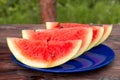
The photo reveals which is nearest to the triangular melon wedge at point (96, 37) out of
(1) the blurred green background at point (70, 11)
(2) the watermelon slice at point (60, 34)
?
(2) the watermelon slice at point (60, 34)

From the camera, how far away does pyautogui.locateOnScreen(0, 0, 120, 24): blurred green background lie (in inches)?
129

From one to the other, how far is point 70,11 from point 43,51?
2.17 metres

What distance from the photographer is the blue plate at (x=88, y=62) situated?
112 cm

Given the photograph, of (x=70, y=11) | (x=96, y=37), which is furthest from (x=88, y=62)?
(x=70, y=11)

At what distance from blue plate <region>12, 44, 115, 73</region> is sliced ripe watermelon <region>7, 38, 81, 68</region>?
2 centimetres

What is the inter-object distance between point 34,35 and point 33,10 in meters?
2.20

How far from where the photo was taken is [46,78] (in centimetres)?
113

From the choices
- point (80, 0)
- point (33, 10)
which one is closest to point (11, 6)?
point (33, 10)

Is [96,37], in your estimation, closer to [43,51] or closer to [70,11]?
[43,51]

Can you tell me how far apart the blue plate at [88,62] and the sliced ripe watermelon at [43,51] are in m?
→ 0.02

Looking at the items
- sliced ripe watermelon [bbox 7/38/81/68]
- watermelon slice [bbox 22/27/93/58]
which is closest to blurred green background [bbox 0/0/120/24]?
watermelon slice [bbox 22/27/93/58]

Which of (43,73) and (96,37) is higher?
(96,37)

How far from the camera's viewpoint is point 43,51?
1.21m

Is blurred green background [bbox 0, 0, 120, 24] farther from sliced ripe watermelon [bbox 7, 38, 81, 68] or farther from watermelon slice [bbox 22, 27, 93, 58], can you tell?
sliced ripe watermelon [bbox 7, 38, 81, 68]
